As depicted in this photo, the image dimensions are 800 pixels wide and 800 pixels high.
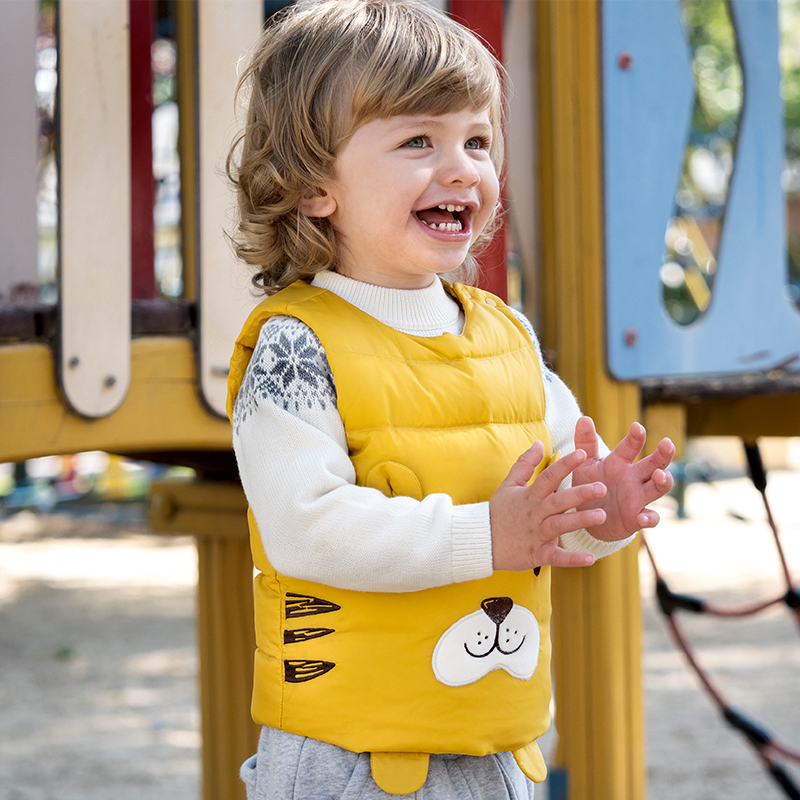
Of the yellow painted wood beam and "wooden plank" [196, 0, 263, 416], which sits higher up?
"wooden plank" [196, 0, 263, 416]

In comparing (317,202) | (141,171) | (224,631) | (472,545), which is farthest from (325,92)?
(224,631)

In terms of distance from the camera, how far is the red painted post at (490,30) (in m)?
1.82

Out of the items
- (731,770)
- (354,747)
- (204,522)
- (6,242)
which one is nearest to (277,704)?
(354,747)

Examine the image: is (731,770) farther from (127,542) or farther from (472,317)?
(127,542)

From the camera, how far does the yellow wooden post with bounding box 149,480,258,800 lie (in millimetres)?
2266

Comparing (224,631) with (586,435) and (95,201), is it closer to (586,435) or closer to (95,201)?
(95,201)

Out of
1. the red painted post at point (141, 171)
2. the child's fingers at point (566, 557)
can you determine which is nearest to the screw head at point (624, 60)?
the red painted post at point (141, 171)

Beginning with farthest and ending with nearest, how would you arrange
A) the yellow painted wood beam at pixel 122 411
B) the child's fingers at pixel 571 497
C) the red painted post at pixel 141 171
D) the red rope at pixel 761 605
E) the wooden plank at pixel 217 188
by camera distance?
the red rope at pixel 761 605, the red painted post at pixel 141 171, the wooden plank at pixel 217 188, the yellow painted wood beam at pixel 122 411, the child's fingers at pixel 571 497

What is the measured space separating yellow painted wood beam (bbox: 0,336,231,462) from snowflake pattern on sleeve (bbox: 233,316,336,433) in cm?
49

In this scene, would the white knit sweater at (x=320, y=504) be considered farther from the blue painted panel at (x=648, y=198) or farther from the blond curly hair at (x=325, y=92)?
the blue painted panel at (x=648, y=198)

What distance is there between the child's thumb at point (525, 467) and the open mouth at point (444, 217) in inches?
10.9

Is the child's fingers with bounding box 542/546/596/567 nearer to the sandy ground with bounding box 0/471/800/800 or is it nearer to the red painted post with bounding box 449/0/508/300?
the red painted post with bounding box 449/0/508/300

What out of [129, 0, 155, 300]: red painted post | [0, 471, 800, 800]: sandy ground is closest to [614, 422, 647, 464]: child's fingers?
[129, 0, 155, 300]: red painted post

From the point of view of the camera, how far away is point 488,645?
110 centimetres
